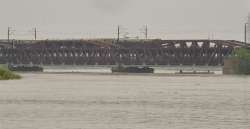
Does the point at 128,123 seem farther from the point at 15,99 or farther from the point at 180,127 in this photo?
the point at 15,99

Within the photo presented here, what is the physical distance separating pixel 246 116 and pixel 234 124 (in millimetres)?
4128

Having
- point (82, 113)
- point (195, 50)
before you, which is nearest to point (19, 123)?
point (82, 113)

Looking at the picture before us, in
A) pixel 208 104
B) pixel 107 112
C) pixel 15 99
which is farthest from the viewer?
pixel 15 99

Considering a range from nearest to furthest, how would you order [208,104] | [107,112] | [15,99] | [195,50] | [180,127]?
[180,127], [107,112], [208,104], [15,99], [195,50]

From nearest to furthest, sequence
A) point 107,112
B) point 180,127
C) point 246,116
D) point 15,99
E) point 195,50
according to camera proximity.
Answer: point 180,127 < point 246,116 < point 107,112 < point 15,99 < point 195,50

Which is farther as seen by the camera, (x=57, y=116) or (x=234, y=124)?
(x=57, y=116)

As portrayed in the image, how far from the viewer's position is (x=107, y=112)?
145ft

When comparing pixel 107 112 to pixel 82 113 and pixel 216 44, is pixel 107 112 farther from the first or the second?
pixel 216 44

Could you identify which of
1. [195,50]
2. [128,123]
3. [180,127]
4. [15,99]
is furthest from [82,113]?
[195,50]

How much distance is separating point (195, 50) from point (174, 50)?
630 centimetres

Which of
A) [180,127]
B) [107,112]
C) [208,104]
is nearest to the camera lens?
[180,127]

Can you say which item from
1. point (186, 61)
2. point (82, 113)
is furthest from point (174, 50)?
point (82, 113)

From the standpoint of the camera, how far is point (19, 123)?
121ft

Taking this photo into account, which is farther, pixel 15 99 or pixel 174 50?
pixel 174 50
